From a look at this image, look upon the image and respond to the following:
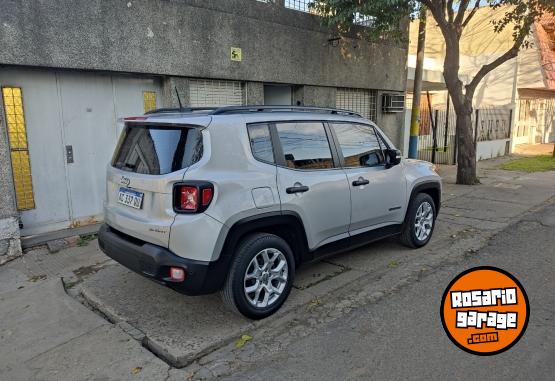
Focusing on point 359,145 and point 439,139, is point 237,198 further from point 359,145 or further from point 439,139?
point 439,139

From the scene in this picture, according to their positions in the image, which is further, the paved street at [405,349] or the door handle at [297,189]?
the door handle at [297,189]

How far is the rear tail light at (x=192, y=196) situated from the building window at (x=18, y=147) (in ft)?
12.0

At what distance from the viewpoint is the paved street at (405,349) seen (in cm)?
295

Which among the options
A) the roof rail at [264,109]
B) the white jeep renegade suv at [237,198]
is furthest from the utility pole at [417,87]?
the white jeep renegade suv at [237,198]

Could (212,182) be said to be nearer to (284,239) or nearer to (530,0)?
(284,239)

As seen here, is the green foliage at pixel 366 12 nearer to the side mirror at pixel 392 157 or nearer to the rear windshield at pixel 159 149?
the side mirror at pixel 392 157

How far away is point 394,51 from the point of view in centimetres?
1115

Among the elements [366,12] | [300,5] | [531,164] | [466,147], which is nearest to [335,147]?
[366,12]

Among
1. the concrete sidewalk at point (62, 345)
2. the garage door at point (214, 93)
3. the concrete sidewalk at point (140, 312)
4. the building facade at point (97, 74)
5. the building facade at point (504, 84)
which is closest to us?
the concrete sidewalk at point (62, 345)

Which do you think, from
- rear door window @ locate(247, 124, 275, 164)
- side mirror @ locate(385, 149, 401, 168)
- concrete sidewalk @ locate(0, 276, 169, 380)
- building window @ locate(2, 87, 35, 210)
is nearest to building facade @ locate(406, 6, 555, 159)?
side mirror @ locate(385, 149, 401, 168)

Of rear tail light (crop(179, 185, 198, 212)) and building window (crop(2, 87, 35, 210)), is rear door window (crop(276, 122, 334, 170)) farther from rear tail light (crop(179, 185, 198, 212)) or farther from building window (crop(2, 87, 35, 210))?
building window (crop(2, 87, 35, 210))

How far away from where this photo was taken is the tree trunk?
1010cm

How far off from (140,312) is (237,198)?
4.88ft

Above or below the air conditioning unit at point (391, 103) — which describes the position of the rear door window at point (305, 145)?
below
